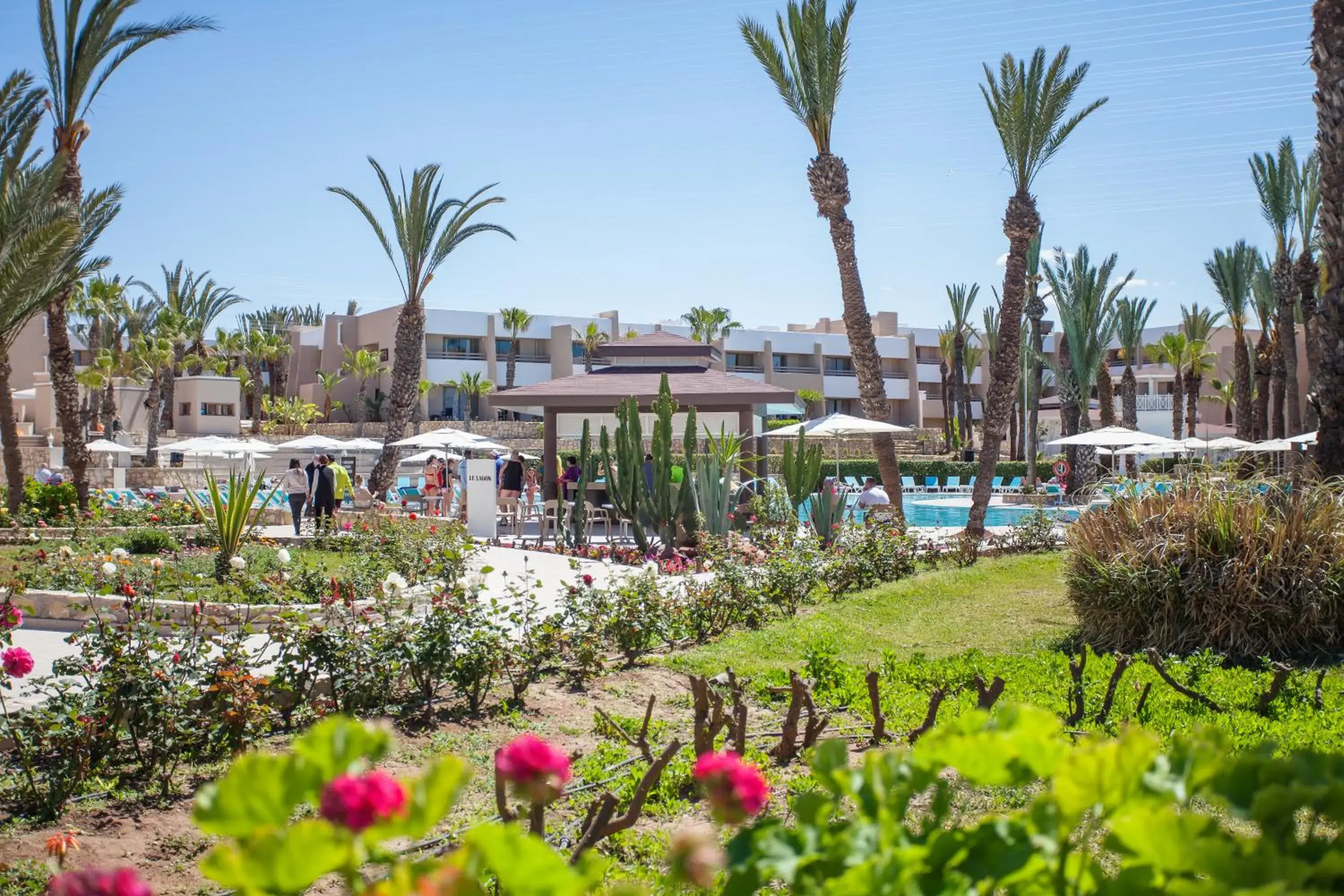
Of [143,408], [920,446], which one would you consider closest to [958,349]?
[920,446]

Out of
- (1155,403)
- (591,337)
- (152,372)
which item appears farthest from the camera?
(591,337)

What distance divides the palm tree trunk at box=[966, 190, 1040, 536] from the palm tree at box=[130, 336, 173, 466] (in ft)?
115

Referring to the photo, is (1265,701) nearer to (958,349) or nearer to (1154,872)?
(1154,872)

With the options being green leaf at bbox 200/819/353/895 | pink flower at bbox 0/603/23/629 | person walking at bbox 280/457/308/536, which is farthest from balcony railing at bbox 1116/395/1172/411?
green leaf at bbox 200/819/353/895

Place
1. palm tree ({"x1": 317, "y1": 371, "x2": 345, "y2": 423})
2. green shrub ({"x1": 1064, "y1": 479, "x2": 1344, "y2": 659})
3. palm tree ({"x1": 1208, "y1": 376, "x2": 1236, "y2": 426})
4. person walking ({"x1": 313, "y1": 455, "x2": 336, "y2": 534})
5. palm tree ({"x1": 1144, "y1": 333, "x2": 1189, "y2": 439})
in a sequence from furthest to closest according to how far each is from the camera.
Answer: palm tree ({"x1": 317, "y1": 371, "x2": 345, "y2": 423}), palm tree ({"x1": 1208, "y1": 376, "x2": 1236, "y2": 426}), palm tree ({"x1": 1144, "y1": 333, "x2": 1189, "y2": 439}), person walking ({"x1": 313, "y1": 455, "x2": 336, "y2": 534}), green shrub ({"x1": 1064, "y1": 479, "x2": 1344, "y2": 659})

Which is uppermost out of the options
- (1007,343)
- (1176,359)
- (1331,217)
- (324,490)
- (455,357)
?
(455,357)

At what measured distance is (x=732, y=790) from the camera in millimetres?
1552

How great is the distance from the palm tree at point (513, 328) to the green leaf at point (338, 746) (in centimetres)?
6206

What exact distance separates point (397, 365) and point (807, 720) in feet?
68.3

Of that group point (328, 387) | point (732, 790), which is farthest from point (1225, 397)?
point (732, 790)

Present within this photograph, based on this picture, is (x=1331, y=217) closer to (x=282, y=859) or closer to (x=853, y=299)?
(x=853, y=299)

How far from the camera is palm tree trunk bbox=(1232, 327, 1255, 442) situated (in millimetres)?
36375

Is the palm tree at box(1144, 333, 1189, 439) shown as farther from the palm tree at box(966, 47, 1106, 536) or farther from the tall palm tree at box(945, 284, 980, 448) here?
the palm tree at box(966, 47, 1106, 536)

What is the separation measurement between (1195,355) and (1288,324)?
17891 millimetres
